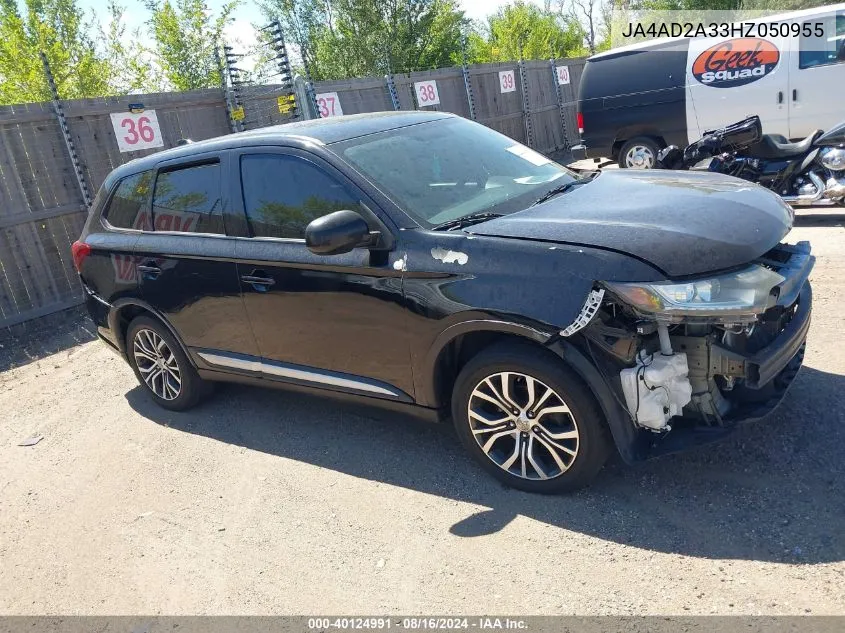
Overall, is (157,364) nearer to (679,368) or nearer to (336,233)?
(336,233)

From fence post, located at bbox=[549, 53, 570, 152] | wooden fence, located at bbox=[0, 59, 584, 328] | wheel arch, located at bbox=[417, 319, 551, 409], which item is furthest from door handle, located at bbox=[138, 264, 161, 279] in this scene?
fence post, located at bbox=[549, 53, 570, 152]

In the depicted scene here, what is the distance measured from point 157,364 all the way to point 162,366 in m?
0.06

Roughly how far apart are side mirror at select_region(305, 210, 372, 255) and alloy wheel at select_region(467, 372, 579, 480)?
95 centimetres

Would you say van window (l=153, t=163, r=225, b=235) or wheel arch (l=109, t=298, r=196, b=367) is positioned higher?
van window (l=153, t=163, r=225, b=235)

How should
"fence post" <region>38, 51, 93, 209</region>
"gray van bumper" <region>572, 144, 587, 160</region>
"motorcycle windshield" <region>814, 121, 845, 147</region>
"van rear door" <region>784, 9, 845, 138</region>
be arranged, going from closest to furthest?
"gray van bumper" <region>572, 144, 587, 160</region> → "motorcycle windshield" <region>814, 121, 845, 147</region> → "fence post" <region>38, 51, 93, 209</region> → "van rear door" <region>784, 9, 845, 138</region>

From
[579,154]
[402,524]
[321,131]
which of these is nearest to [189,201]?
[321,131]

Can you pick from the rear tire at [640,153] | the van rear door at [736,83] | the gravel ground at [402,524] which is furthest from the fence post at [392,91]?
the gravel ground at [402,524]

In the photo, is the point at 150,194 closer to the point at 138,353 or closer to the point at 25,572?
the point at 138,353

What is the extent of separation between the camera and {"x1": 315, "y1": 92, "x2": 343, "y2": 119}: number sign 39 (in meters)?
12.1

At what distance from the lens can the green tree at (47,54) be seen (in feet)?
72.3

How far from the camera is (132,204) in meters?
4.97

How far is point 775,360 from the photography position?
3045 millimetres

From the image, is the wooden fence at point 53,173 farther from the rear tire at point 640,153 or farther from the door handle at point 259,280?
the rear tire at point 640,153

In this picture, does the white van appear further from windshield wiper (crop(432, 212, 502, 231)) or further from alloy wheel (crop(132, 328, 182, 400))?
alloy wheel (crop(132, 328, 182, 400))
